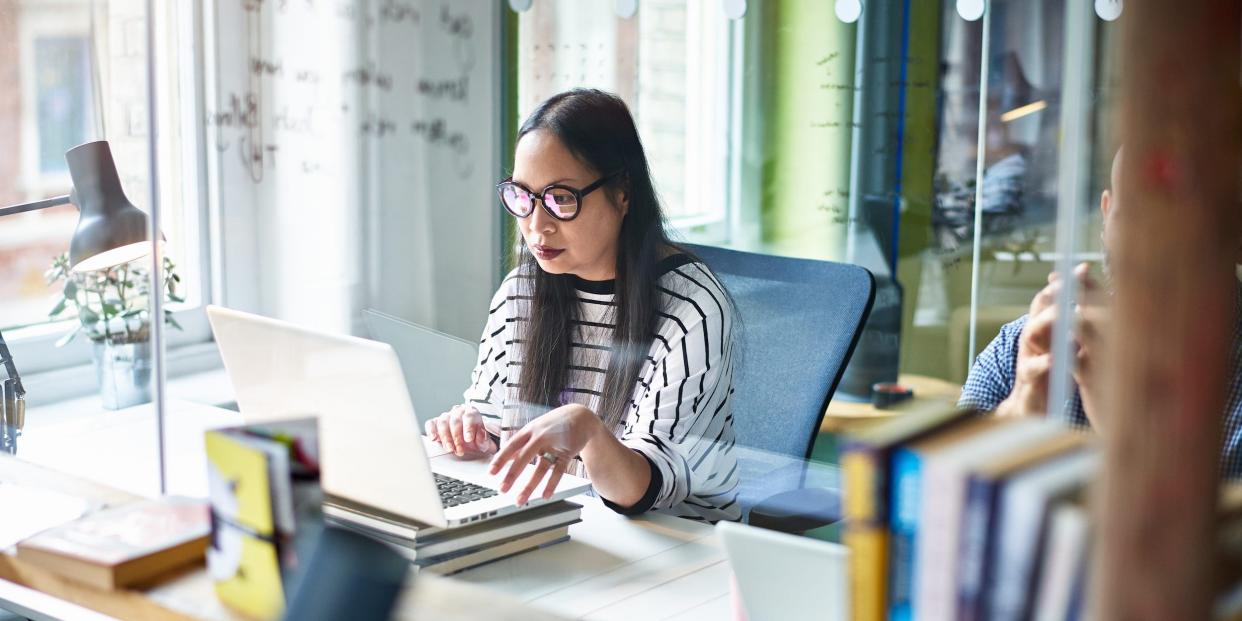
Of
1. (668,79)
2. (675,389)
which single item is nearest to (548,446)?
(675,389)

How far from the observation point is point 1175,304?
555 millimetres

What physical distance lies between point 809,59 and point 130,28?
1.48 m

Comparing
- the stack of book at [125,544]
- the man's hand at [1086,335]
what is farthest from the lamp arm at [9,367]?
the man's hand at [1086,335]

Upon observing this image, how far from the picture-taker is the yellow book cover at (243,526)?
95 cm

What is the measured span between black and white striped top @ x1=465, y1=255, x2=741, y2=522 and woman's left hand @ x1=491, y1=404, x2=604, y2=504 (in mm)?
126

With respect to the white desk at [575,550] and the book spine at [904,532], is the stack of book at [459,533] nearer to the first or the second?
the white desk at [575,550]

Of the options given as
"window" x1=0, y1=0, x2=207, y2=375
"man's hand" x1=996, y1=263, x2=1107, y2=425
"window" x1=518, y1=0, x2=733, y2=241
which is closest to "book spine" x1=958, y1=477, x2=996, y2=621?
"man's hand" x1=996, y1=263, x2=1107, y2=425

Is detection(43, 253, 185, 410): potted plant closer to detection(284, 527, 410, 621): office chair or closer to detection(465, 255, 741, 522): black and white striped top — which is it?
detection(465, 255, 741, 522): black and white striped top

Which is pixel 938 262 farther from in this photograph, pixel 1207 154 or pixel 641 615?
pixel 1207 154

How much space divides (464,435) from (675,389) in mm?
295

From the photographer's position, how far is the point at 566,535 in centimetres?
141

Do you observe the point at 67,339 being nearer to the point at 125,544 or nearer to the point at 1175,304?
the point at 125,544

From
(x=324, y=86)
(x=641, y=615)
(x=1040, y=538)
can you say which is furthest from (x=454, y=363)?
(x=1040, y=538)

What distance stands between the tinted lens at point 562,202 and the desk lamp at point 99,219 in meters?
0.53
